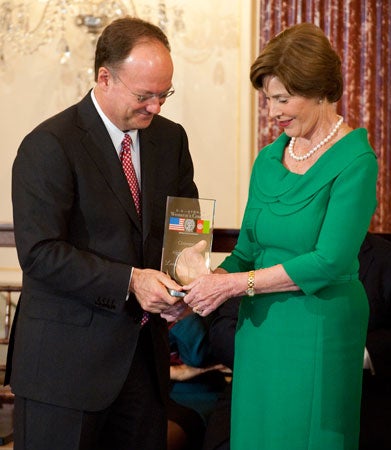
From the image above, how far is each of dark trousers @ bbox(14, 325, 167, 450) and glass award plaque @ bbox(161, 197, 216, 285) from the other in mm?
225

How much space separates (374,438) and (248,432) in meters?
0.87

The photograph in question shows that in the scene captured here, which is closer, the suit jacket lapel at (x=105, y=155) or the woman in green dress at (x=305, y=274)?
the woman in green dress at (x=305, y=274)

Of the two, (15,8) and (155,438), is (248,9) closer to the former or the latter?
(15,8)

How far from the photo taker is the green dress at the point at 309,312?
2.36 meters

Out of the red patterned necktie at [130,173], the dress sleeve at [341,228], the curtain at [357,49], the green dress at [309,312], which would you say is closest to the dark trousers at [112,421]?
the red patterned necktie at [130,173]

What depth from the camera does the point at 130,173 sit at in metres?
2.56

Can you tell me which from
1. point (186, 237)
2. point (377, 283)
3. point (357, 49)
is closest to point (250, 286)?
point (186, 237)

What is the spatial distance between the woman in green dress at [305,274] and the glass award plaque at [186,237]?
64mm

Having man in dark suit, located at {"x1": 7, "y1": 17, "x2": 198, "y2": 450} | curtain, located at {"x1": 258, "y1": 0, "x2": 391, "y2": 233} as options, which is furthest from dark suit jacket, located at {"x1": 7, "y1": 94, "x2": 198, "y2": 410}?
curtain, located at {"x1": 258, "y1": 0, "x2": 391, "y2": 233}

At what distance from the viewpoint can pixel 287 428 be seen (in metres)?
2.46

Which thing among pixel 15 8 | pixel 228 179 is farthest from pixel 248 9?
pixel 15 8

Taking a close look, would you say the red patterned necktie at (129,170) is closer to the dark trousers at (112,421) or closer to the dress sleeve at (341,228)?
the dark trousers at (112,421)

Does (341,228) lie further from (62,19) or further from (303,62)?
(62,19)

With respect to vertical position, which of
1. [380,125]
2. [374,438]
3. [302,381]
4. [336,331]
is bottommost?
[374,438]
